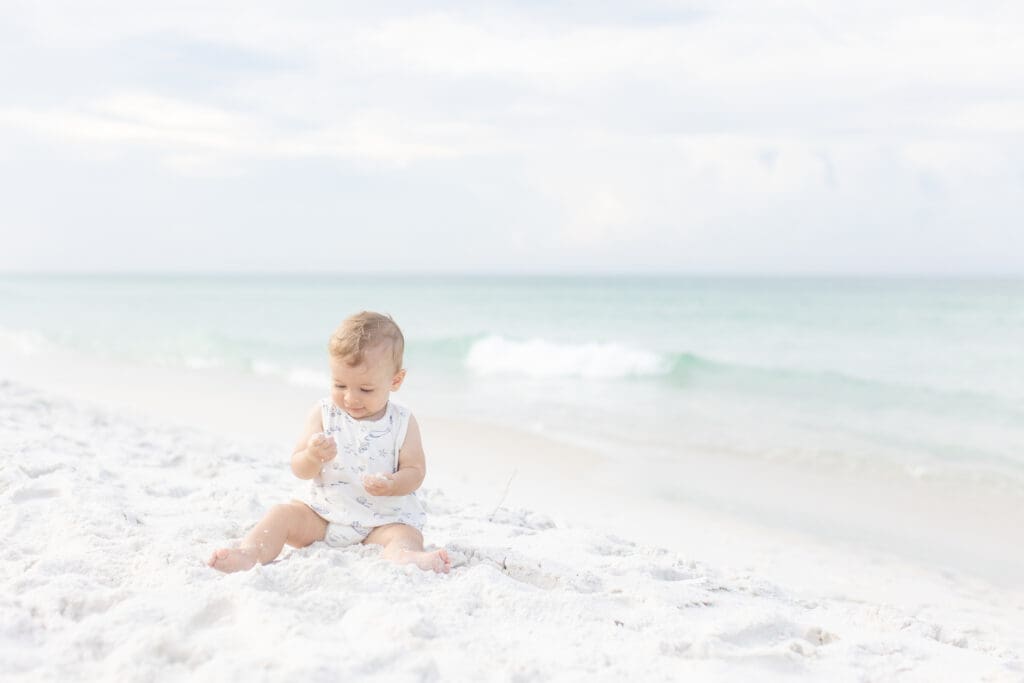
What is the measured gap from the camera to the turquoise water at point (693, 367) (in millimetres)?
9562

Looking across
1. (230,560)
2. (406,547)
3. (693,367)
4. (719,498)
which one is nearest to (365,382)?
(406,547)

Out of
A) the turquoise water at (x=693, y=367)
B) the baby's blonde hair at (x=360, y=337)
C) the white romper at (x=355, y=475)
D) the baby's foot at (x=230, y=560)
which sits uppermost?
the baby's blonde hair at (x=360, y=337)

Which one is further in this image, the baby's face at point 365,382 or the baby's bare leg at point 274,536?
the baby's face at point 365,382

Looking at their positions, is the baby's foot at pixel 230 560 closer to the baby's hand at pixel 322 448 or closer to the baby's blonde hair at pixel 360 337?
the baby's hand at pixel 322 448

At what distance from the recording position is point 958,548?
589 centimetres

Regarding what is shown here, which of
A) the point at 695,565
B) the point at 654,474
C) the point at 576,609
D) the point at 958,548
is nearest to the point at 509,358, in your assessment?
the point at 654,474

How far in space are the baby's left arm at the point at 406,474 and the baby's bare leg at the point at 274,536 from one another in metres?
0.29

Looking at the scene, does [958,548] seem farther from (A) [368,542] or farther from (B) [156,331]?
(B) [156,331]

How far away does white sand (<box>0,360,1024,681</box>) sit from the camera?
8.05ft

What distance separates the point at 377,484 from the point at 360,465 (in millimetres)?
203

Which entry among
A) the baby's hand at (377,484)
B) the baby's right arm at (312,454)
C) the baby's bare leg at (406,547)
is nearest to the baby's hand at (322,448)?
the baby's right arm at (312,454)

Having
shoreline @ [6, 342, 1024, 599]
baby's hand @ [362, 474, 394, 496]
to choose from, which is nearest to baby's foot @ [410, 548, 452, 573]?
baby's hand @ [362, 474, 394, 496]

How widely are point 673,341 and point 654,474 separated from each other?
1756 centimetres

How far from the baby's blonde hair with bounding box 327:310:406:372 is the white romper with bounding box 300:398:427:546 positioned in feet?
1.06
